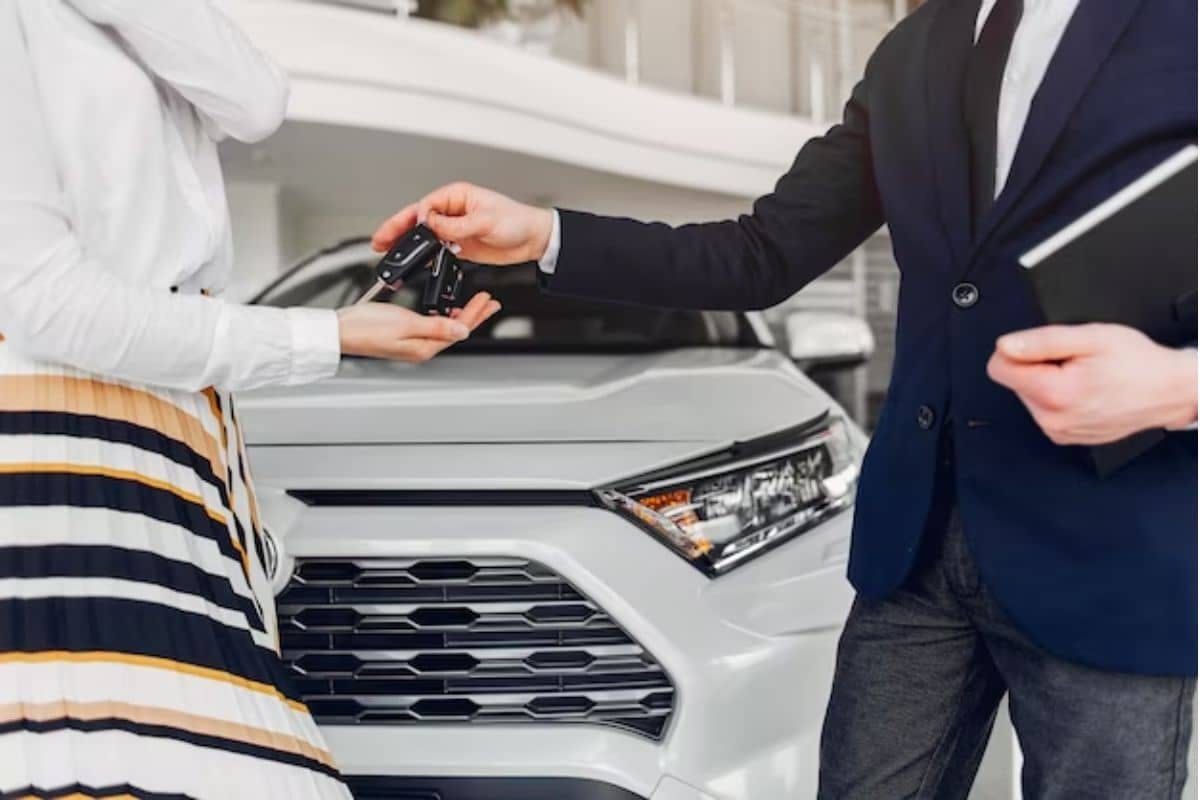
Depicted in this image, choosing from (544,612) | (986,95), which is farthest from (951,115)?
(544,612)

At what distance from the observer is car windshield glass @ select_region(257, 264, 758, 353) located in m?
2.75

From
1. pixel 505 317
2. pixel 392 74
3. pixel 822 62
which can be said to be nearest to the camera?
pixel 505 317

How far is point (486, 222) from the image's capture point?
1235mm

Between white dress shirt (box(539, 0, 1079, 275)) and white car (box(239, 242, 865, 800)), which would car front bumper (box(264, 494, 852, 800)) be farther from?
white dress shirt (box(539, 0, 1079, 275))

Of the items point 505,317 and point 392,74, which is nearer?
point 505,317

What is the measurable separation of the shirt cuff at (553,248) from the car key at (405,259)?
105mm

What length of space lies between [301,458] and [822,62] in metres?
7.90

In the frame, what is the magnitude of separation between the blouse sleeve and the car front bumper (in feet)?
1.90

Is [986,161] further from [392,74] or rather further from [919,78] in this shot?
[392,74]

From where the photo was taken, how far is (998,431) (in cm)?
100

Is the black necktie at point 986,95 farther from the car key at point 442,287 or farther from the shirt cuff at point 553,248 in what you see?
the car key at point 442,287

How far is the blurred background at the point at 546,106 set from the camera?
5984mm

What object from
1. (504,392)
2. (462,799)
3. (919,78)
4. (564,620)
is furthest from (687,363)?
(919,78)

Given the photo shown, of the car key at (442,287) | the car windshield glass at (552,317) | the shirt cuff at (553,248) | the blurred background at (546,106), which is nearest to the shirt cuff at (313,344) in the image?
the car key at (442,287)
